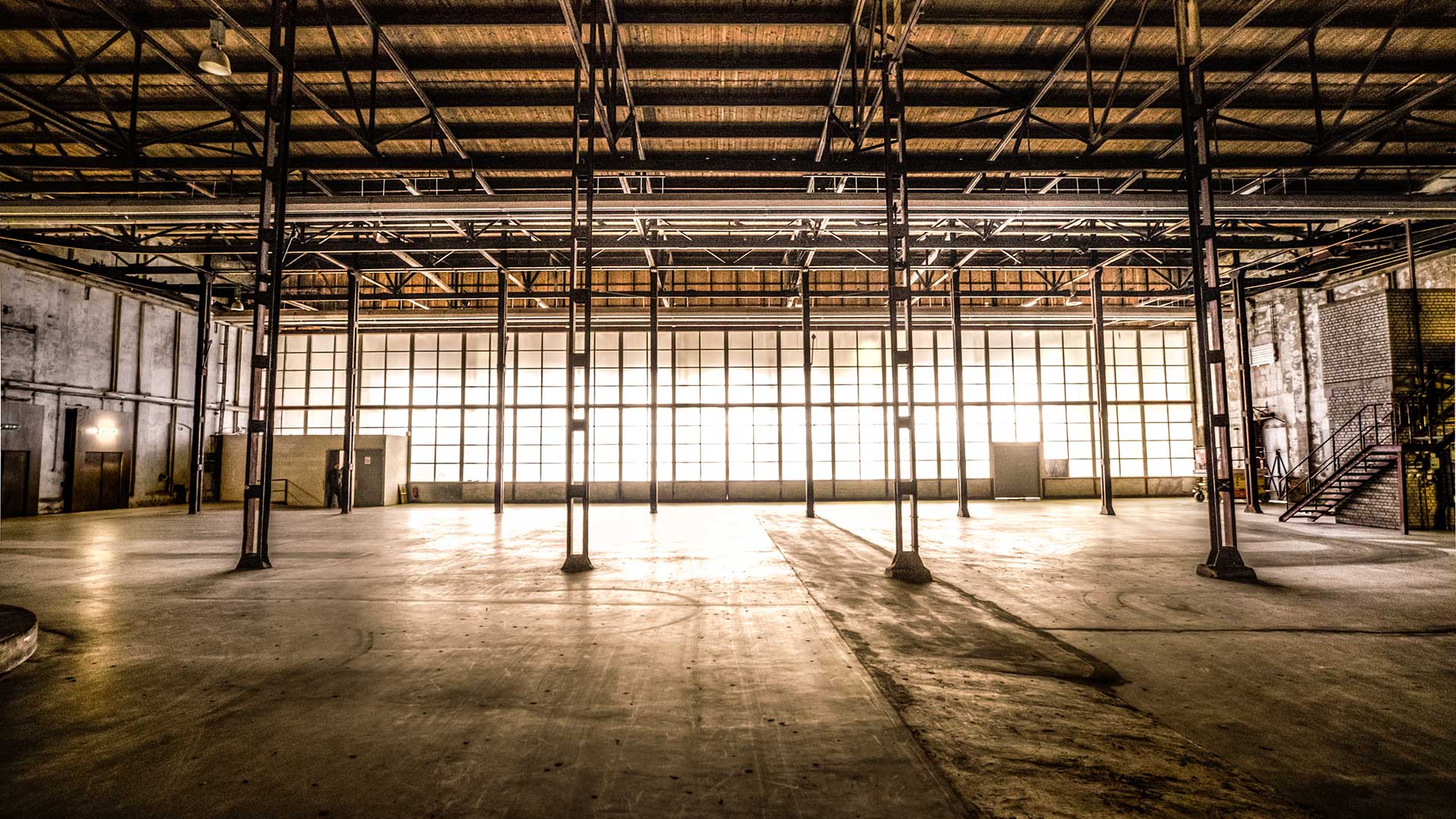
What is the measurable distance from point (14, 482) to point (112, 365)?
4509 millimetres

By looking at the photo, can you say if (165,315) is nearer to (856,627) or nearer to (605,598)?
(605,598)

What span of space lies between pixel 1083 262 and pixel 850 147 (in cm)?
952

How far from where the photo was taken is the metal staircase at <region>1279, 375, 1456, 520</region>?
46.8 feet

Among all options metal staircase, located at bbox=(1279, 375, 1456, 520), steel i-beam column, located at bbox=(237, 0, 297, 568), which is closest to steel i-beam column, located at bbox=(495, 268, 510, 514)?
steel i-beam column, located at bbox=(237, 0, 297, 568)

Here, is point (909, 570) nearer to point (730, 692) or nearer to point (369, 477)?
point (730, 692)

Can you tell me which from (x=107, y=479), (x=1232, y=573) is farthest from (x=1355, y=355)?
(x=107, y=479)

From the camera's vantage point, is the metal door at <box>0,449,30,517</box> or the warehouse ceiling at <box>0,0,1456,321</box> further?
the metal door at <box>0,449,30,517</box>

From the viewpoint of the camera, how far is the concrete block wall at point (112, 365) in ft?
58.9

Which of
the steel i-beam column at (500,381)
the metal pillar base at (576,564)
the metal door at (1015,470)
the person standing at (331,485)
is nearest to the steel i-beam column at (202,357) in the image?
the person standing at (331,485)

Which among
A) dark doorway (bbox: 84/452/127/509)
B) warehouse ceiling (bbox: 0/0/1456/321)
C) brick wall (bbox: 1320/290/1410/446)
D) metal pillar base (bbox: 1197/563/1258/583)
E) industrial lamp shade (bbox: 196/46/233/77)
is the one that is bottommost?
metal pillar base (bbox: 1197/563/1258/583)

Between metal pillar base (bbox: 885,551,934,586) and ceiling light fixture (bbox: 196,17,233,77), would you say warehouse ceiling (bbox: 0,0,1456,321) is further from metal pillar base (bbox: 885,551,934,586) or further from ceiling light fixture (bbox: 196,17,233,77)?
metal pillar base (bbox: 885,551,934,586)

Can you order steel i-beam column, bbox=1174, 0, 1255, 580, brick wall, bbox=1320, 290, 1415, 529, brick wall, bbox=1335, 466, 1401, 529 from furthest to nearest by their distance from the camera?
A: brick wall, bbox=1320, 290, 1415, 529 < brick wall, bbox=1335, 466, 1401, 529 < steel i-beam column, bbox=1174, 0, 1255, 580

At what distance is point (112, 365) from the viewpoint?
20.6m

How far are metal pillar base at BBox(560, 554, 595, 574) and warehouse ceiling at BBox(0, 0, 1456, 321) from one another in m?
6.77
